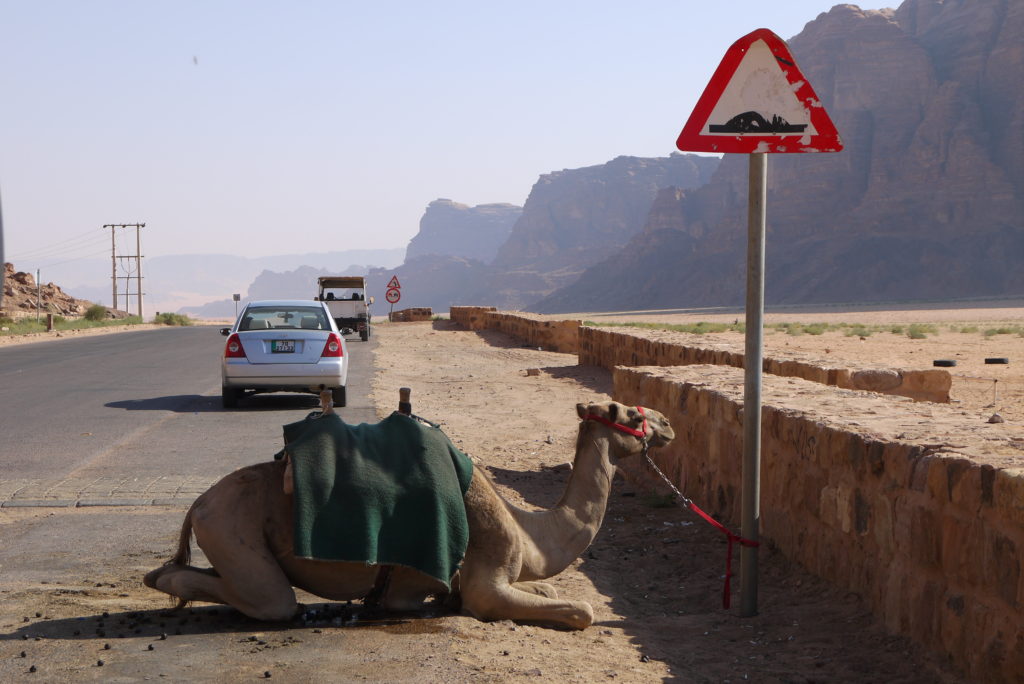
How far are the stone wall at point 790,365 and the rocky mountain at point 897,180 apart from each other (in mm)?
106621

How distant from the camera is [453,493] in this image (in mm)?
5570

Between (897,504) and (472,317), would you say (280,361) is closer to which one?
(897,504)

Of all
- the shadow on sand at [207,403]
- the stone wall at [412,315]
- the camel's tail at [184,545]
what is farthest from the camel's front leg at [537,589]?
the stone wall at [412,315]

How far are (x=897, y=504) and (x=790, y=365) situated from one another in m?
7.15

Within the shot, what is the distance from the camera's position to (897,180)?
5261 inches

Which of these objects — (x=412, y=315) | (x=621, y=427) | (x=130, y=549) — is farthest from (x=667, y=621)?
(x=412, y=315)

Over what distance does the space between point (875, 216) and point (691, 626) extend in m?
135

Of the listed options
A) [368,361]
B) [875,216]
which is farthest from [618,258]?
[368,361]

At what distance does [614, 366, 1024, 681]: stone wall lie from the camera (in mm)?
4762

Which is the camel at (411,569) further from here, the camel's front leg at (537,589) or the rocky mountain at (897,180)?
the rocky mountain at (897,180)

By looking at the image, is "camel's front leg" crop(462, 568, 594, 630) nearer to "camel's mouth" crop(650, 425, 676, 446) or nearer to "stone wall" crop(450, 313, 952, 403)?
"camel's mouth" crop(650, 425, 676, 446)

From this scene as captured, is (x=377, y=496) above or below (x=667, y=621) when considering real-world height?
above

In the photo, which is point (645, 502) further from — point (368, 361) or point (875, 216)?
point (875, 216)

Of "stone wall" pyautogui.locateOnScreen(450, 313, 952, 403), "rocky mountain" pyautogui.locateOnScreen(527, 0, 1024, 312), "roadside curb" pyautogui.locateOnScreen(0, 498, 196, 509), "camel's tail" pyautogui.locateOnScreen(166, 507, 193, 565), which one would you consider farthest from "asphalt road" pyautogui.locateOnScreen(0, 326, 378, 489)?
"rocky mountain" pyautogui.locateOnScreen(527, 0, 1024, 312)
